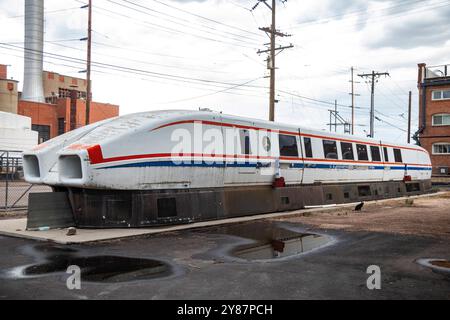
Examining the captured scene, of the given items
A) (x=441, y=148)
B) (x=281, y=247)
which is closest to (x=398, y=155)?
→ (x=281, y=247)

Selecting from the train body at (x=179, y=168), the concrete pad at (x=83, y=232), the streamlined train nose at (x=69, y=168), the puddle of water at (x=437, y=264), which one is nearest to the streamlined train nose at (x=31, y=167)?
the train body at (x=179, y=168)

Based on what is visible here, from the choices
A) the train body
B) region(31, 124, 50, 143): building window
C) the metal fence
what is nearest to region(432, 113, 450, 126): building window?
the train body

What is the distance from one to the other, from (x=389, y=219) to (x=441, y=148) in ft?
113

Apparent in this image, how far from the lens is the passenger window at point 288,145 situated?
15977mm

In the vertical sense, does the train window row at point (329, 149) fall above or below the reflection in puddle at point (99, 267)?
above

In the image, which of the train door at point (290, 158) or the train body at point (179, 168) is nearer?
the train body at point (179, 168)

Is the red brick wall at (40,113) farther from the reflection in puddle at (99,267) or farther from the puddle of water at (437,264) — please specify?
the puddle of water at (437,264)

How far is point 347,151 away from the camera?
19703 mm

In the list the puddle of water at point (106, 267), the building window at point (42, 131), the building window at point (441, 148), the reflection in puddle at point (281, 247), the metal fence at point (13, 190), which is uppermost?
the building window at point (42, 131)

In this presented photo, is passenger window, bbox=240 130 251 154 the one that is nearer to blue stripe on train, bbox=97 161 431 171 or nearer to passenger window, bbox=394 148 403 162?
blue stripe on train, bbox=97 161 431 171

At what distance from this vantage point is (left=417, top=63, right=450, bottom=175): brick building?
44312 millimetres

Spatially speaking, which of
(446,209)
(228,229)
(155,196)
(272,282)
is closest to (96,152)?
(155,196)

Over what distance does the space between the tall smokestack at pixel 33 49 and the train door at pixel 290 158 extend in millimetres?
47471
